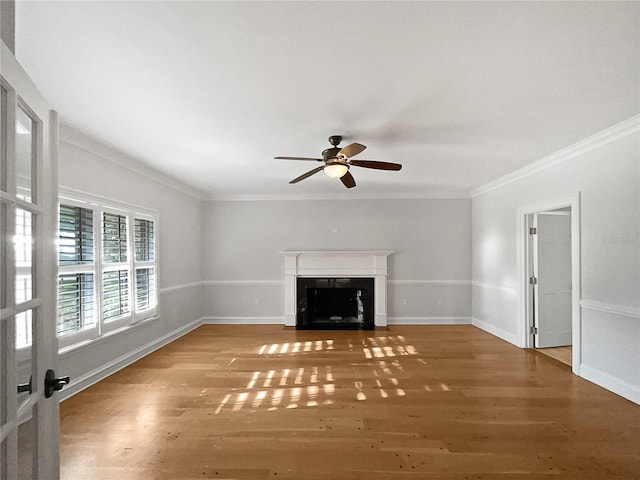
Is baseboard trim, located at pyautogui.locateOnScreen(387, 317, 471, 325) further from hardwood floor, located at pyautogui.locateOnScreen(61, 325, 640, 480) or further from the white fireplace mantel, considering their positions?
hardwood floor, located at pyautogui.locateOnScreen(61, 325, 640, 480)

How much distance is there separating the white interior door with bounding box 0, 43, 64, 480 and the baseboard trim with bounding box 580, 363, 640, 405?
13.9 feet

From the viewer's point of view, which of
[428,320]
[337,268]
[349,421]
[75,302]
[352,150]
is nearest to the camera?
[349,421]

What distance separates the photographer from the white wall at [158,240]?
10.7 feet

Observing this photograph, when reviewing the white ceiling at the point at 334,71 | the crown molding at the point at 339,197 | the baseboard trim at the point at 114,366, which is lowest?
the baseboard trim at the point at 114,366

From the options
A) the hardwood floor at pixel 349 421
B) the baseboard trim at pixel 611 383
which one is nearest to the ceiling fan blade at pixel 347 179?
the hardwood floor at pixel 349 421

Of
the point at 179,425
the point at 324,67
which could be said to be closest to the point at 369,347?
the point at 179,425

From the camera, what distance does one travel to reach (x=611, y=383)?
10.6 feet

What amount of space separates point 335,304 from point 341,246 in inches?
44.5

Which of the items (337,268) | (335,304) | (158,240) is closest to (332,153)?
(158,240)

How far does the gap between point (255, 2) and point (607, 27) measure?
178cm

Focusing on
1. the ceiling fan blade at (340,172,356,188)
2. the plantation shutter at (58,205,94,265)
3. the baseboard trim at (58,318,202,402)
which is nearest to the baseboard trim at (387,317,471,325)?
the ceiling fan blade at (340,172,356,188)

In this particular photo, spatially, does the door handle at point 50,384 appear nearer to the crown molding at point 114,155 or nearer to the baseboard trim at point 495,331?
the crown molding at point 114,155

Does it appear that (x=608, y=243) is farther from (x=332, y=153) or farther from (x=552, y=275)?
(x=332, y=153)

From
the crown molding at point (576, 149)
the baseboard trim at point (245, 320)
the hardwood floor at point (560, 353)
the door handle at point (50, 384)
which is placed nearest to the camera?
the door handle at point (50, 384)
